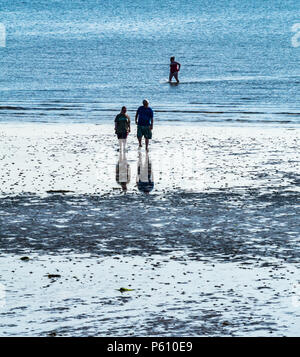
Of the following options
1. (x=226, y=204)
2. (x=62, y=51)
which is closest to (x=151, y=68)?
(x=62, y=51)

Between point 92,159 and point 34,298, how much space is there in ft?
44.7

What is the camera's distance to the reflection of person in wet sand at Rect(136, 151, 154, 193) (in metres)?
20.1

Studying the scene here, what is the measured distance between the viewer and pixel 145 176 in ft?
71.4

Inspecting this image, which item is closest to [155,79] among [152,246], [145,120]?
[145,120]

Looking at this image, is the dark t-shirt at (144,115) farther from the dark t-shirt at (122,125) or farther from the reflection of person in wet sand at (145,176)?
the reflection of person in wet sand at (145,176)

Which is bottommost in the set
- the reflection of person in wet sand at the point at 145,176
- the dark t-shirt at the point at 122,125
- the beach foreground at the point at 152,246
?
the beach foreground at the point at 152,246

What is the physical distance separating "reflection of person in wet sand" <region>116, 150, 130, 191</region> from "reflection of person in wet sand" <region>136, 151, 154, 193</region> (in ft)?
0.97

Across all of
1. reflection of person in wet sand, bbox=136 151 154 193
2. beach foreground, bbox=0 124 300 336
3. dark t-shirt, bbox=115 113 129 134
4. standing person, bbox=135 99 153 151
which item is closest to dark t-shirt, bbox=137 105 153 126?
standing person, bbox=135 99 153 151

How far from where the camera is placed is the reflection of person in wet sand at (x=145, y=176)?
20.1 m

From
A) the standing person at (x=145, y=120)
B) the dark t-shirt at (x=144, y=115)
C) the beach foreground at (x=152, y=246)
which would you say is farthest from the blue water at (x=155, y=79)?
the beach foreground at (x=152, y=246)

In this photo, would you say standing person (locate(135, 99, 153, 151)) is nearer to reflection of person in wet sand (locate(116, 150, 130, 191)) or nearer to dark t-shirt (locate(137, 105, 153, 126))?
dark t-shirt (locate(137, 105, 153, 126))

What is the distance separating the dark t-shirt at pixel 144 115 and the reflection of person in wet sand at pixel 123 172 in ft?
4.54

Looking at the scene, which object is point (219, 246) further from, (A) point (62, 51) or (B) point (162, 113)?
(A) point (62, 51)
